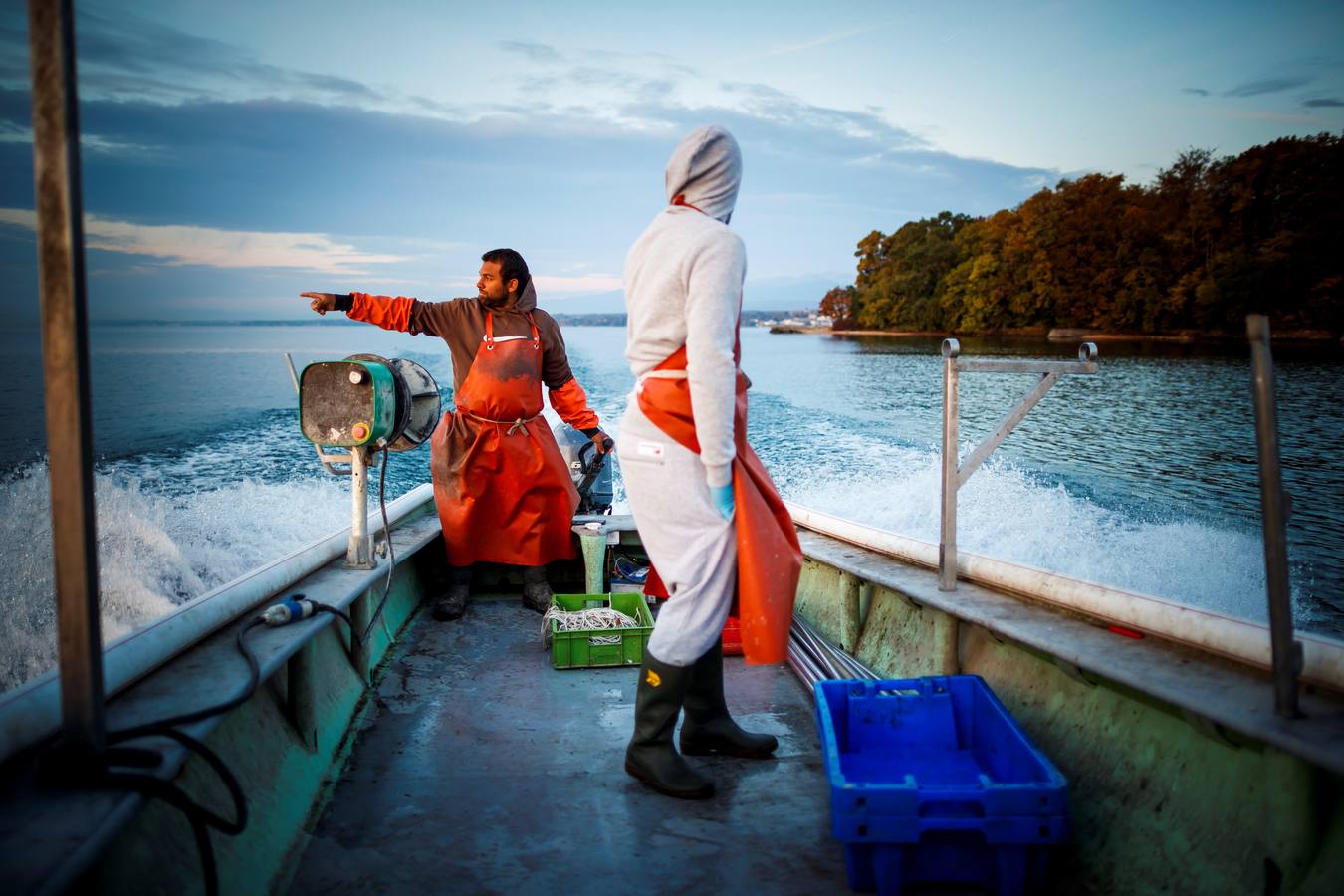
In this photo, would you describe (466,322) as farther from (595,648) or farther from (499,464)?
(595,648)

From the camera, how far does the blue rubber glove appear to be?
7.17 ft

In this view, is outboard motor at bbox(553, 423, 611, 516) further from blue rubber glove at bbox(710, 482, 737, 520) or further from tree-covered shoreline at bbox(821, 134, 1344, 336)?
tree-covered shoreline at bbox(821, 134, 1344, 336)

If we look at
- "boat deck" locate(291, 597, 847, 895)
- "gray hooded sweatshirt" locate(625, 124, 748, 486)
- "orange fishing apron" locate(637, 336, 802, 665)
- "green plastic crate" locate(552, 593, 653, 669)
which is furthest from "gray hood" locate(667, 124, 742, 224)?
"green plastic crate" locate(552, 593, 653, 669)

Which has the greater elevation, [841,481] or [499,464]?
[499,464]

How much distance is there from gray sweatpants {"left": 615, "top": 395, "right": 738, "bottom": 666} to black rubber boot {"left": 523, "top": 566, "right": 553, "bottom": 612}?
2.00 meters

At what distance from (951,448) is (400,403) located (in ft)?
6.83

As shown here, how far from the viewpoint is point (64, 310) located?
4.41 feet

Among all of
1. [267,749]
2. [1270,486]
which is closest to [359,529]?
[267,749]

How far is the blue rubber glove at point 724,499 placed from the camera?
2.19 metres

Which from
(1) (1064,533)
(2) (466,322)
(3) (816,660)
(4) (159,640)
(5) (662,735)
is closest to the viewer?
(4) (159,640)

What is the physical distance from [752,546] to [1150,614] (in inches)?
40.4

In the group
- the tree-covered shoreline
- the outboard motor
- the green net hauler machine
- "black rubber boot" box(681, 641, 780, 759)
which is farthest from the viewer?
the tree-covered shoreline

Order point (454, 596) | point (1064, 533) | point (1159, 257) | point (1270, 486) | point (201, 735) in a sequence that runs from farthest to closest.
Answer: point (1159, 257), point (1064, 533), point (454, 596), point (201, 735), point (1270, 486)

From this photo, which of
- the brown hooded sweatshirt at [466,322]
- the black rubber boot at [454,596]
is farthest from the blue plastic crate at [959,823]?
the brown hooded sweatshirt at [466,322]
